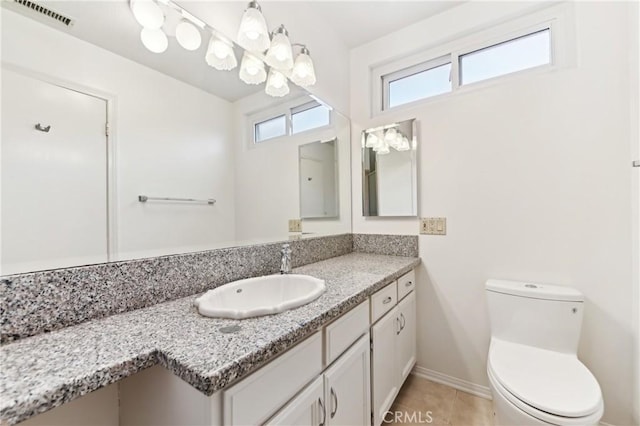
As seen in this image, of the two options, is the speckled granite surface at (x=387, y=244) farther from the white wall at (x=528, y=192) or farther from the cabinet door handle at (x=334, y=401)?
the cabinet door handle at (x=334, y=401)

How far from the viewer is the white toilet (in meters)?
0.98

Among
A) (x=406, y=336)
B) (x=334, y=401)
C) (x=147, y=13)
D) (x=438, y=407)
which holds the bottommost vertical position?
(x=438, y=407)

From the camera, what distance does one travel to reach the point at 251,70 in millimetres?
1437

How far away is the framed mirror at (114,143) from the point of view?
0.73 meters

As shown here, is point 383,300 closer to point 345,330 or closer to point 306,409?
point 345,330

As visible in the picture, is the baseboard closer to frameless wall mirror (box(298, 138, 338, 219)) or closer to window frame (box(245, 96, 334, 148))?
frameless wall mirror (box(298, 138, 338, 219))

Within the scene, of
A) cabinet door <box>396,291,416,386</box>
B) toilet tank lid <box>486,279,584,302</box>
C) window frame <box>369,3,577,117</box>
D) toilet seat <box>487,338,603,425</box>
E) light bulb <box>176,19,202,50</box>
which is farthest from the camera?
cabinet door <box>396,291,416,386</box>

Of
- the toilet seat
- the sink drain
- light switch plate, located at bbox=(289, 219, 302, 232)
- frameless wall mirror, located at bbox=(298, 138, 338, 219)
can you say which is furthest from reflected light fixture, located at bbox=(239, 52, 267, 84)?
the toilet seat

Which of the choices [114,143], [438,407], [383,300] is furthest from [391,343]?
[114,143]

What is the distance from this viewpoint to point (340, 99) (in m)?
2.13

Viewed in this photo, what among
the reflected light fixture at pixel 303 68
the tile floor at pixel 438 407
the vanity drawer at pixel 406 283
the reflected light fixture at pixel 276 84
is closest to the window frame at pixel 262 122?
the reflected light fixture at pixel 276 84

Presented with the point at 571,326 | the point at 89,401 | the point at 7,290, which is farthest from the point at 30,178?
the point at 571,326

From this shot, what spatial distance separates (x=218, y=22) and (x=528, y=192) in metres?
1.88

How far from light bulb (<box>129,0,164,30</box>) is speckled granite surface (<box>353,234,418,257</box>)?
1770 millimetres
